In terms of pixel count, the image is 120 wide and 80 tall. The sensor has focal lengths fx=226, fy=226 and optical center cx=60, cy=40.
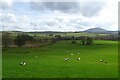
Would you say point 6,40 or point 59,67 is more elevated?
point 6,40

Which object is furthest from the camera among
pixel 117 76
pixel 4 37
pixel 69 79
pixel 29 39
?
pixel 29 39

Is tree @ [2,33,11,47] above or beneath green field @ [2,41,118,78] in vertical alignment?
above

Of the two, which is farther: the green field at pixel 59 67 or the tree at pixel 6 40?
the tree at pixel 6 40

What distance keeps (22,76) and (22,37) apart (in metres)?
69.7

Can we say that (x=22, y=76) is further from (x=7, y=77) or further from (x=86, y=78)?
(x=86, y=78)

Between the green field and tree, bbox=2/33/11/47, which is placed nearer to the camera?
the green field

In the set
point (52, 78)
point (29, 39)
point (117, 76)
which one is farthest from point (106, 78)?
point (29, 39)

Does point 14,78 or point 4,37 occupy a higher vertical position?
point 4,37

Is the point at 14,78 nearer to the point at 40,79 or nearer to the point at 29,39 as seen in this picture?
the point at 40,79

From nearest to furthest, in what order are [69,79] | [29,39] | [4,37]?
[69,79] → [4,37] → [29,39]

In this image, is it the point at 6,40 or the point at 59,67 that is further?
the point at 6,40

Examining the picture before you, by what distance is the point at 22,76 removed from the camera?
28.7 metres

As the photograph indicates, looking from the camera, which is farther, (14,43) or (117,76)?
(14,43)

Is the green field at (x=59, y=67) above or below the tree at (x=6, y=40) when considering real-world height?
below
